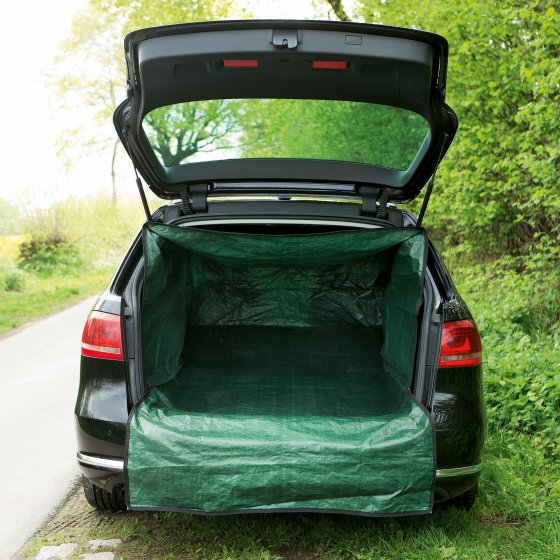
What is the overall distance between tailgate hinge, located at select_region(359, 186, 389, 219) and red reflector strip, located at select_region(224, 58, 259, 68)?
3.61ft

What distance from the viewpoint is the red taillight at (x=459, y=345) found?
9.05ft

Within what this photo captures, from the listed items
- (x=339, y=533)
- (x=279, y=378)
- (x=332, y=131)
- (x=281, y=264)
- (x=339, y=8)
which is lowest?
(x=339, y=533)

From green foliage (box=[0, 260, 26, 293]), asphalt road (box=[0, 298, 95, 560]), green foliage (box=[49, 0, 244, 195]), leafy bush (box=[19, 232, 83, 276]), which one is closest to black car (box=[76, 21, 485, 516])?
asphalt road (box=[0, 298, 95, 560])

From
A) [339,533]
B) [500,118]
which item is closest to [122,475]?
[339,533]

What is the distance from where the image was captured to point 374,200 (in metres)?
3.44

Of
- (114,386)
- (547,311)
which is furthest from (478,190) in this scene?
(114,386)

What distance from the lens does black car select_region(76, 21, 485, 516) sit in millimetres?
2568

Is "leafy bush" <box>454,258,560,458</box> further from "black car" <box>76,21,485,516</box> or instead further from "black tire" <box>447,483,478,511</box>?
"black car" <box>76,21,485,516</box>

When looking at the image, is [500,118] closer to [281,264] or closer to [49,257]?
[281,264]

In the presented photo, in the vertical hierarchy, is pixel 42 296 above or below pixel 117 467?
below

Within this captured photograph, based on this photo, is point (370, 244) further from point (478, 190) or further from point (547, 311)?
point (478, 190)

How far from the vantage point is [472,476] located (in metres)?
2.74

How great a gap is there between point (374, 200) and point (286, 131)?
0.58 m

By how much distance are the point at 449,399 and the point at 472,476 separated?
0.34 metres
